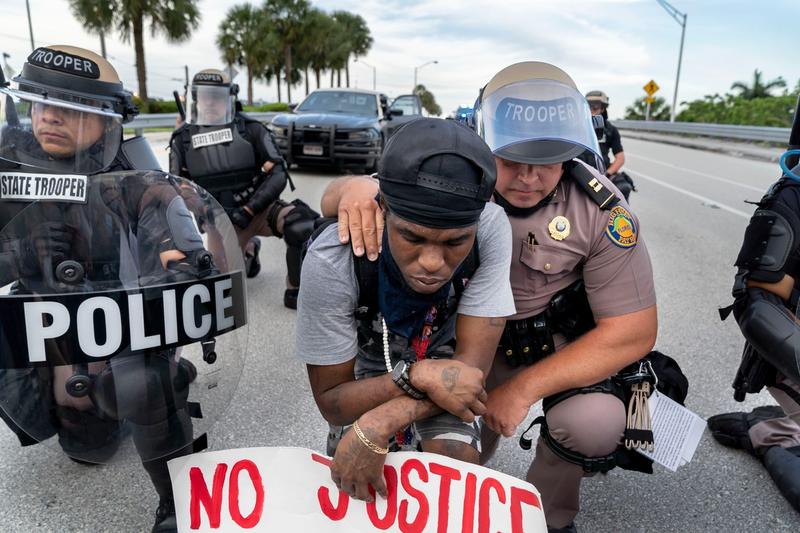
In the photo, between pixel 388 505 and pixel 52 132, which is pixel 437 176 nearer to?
pixel 388 505

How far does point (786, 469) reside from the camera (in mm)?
2357

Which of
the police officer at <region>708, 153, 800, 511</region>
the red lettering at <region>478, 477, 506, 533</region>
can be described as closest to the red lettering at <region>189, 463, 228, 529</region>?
the red lettering at <region>478, 477, 506, 533</region>

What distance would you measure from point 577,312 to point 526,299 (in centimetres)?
20

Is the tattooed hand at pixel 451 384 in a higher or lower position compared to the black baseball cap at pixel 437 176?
lower

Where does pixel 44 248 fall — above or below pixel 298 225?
above

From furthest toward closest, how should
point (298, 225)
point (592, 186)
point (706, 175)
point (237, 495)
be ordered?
point (706, 175) → point (298, 225) → point (592, 186) → point (237, 495)

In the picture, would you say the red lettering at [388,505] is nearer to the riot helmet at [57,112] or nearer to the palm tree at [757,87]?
the riot helmet at [57,112]

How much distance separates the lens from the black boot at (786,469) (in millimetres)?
2271

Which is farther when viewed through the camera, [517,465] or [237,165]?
[237,165]

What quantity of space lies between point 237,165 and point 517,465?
3195mm

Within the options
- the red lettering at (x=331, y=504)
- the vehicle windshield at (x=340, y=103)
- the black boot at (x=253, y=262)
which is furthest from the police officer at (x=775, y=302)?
the vehicle windshield at (x=340, y=103)

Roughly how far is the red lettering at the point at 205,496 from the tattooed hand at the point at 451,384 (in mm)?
594

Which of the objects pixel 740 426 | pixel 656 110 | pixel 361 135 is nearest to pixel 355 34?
pixel 656 110

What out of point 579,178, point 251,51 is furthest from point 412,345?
point 251,51
